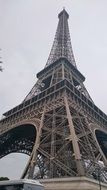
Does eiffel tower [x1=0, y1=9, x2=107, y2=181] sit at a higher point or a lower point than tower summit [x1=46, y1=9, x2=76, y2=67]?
lower

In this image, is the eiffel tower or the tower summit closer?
the eiffel tower

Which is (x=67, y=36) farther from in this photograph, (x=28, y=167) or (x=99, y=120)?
(x=28, y=167)

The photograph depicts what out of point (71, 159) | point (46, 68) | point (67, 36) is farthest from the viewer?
point (67, 36)

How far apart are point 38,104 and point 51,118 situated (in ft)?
23.0

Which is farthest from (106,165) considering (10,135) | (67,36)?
(67,36)

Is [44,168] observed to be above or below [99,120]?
below

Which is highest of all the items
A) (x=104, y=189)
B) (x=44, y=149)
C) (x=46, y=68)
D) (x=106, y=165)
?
(x=46, y=68)

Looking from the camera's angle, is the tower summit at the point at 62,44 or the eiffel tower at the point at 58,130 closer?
the eiffel tower at the point at 58,130

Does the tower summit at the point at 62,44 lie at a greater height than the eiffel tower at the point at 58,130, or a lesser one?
greater

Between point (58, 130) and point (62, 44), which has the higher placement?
point (62, 44)

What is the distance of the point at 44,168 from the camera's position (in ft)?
78.1

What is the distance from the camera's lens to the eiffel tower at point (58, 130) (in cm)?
2269

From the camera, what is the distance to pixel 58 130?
27562mm

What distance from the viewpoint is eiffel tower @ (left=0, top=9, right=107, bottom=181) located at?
74.4 ft
